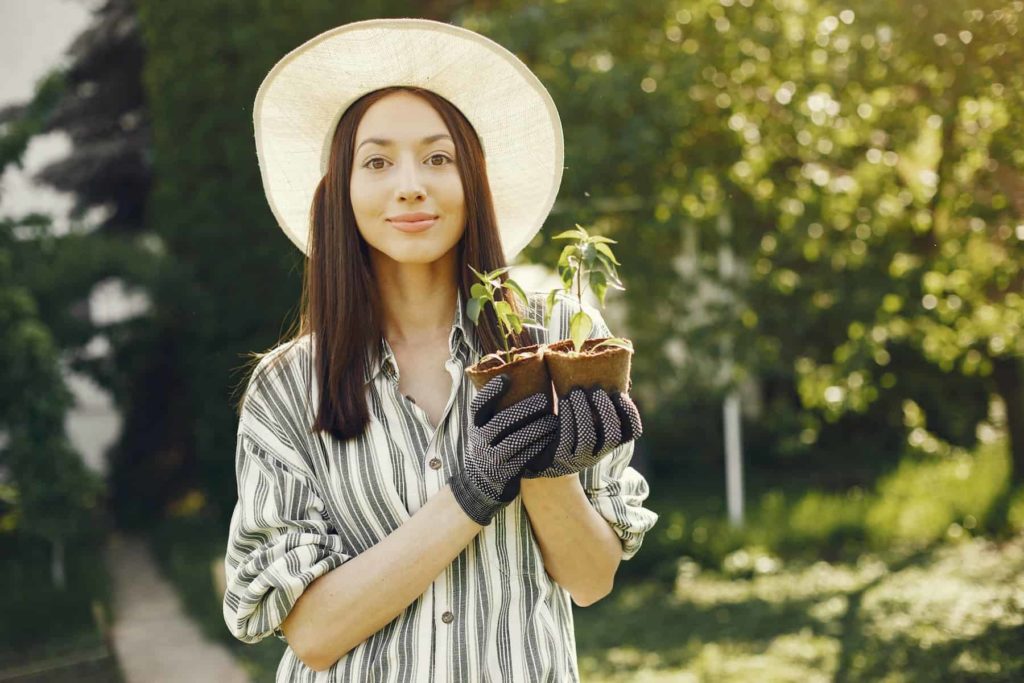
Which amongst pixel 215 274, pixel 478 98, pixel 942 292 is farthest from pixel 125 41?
pixel 478 98

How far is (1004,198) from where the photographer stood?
4824 mm

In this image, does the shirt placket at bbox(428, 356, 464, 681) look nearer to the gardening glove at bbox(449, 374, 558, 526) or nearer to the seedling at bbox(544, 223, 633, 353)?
the gardening glove at bbox(449, 374, 558, 526)

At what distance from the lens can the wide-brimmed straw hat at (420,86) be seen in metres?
1.83

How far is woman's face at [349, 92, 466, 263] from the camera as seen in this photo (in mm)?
1792

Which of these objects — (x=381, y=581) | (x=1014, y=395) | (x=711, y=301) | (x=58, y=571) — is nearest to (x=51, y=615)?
(x=58, y=571)

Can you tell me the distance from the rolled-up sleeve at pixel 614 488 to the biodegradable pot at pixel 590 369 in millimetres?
199

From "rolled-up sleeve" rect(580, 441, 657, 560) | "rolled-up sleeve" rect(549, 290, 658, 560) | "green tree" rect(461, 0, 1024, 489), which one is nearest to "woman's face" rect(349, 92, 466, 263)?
"rolled-up sleeve" rect(549, 290, 658, 560)

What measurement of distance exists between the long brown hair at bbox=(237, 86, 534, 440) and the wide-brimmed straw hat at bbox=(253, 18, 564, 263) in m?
0.04

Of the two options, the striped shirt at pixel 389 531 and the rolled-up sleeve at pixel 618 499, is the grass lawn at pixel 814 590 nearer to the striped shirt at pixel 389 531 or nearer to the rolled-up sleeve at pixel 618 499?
the rolled-up sleeve at pixel 618 499

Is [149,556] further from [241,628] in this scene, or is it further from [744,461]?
[241,628]

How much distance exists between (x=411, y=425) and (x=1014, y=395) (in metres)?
5.61

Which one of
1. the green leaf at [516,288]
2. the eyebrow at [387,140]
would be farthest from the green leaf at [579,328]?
the eyebrow at [387,140]

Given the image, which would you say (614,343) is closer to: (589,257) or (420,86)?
(589,257)

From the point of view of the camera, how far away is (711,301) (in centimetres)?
649
